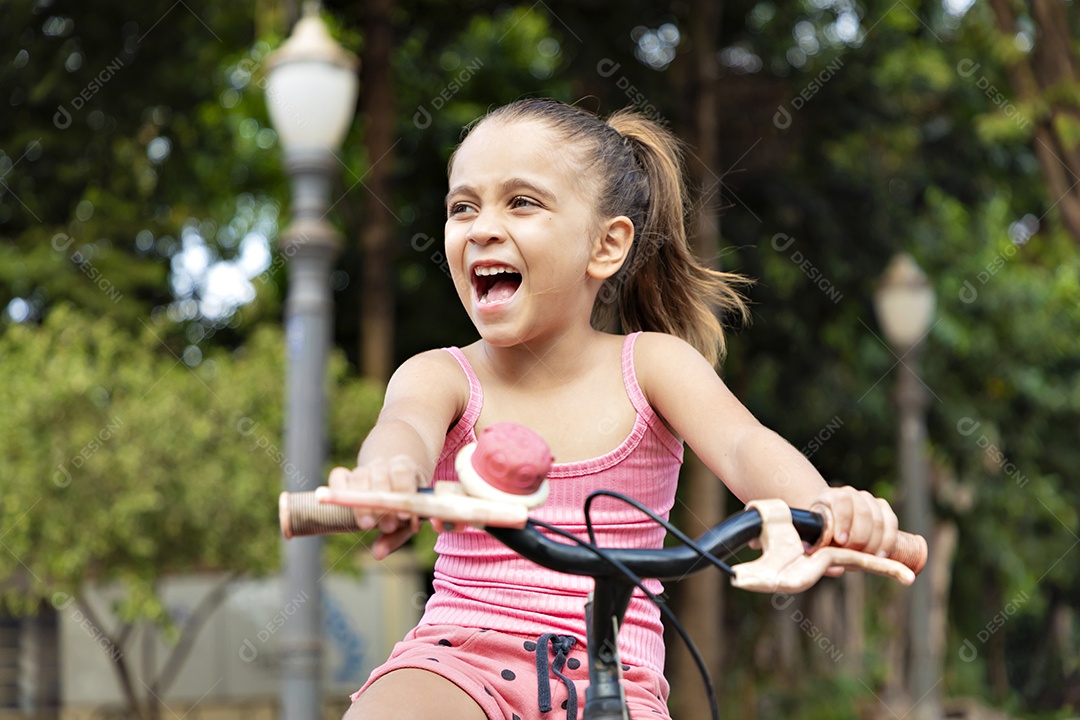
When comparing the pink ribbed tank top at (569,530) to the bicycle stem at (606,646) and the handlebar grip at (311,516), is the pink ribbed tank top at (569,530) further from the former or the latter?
the handlebar grip at (311,516)

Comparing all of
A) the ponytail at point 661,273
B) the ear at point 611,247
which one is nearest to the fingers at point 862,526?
the ear at point 611,247

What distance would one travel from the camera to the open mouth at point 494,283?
2.00 meters

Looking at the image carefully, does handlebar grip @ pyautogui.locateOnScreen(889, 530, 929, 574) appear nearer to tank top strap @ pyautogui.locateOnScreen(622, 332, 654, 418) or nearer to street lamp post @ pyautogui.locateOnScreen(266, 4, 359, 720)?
tank top strap @ pyautogui.locateOnScreen(622, 332, 654, 418)

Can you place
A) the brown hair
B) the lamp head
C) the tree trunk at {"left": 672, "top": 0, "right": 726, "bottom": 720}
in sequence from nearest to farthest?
the brown hair → the lamp head → the tree trunk at {"left": 672, "top": 0, "right": 726, "bottom": 720}

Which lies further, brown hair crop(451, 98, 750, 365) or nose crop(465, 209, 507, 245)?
brown hair crop(451, 98, 750, 365)

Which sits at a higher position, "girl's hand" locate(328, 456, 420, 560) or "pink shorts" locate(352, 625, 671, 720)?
"girl's hand" locate(328, 456, 420, 560)

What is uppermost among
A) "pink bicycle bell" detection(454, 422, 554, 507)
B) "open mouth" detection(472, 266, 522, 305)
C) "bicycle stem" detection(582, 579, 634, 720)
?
"open mouth" detection(472, 266, 522, 305)

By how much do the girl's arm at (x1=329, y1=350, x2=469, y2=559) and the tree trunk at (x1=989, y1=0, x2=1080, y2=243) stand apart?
17.9ft

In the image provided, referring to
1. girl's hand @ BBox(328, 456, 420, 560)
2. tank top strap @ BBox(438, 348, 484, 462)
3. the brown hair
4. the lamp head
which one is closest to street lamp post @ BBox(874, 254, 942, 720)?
the lamp head

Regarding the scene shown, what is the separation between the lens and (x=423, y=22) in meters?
12.1

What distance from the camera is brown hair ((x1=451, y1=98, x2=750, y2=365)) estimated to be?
234cm

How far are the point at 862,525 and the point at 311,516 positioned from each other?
64cm

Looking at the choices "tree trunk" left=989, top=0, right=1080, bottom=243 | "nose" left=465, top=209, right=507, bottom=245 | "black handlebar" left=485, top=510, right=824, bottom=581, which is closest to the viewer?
"black handlebar" left=485, top=510, right=824, bottom=581

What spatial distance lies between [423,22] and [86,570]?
5.71 metres
